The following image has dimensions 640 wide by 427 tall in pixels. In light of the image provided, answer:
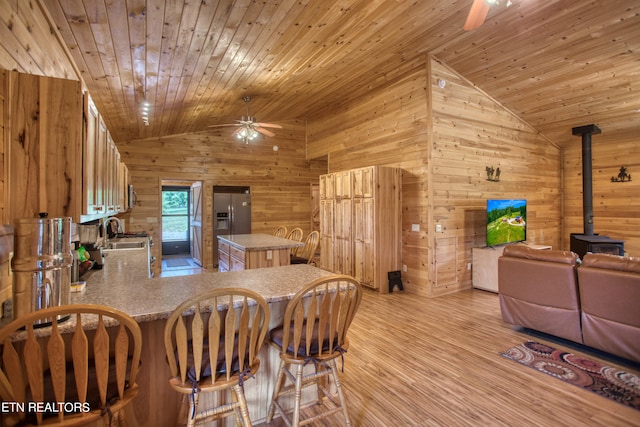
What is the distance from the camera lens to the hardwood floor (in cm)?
214

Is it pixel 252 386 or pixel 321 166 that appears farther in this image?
pixel 321 166

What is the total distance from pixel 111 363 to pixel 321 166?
7629mm

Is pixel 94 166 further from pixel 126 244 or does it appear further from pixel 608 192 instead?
pixel 608 192

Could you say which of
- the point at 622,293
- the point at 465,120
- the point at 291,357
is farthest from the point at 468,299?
the point at 291,357

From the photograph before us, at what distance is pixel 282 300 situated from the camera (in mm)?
2027

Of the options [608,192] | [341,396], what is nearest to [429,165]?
[341,396]

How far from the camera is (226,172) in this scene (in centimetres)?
775

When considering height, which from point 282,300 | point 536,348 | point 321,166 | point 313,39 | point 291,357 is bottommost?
point 536,348

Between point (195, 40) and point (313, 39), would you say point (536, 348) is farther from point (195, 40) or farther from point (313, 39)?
point (195, 40)

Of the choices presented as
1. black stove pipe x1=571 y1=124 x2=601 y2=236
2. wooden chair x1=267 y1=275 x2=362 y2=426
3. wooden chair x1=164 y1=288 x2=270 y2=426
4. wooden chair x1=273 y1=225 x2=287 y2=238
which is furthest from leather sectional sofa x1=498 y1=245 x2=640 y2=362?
black stove pipe x1=571 y1=124 x2=601 y2=236

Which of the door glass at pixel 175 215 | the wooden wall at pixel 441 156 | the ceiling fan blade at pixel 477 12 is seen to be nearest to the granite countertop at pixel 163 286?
the ceiling fan blade at pixel 477 12

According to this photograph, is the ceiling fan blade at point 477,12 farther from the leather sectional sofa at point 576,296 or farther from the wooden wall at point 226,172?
the wooden wall at point 226,172

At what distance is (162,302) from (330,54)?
3704 millimetres

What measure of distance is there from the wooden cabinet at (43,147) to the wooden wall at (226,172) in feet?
19.4
